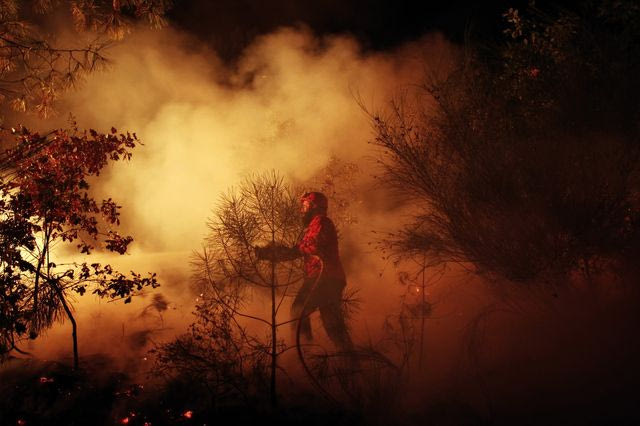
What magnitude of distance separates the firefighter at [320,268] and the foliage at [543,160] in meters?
1.08

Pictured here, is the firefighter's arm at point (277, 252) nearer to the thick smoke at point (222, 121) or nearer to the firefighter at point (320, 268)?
the firefighter at point (320, 268)

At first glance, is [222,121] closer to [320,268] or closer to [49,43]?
[49,43]

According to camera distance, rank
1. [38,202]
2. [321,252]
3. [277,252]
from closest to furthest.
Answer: [38,202], [277,252], [321,252]

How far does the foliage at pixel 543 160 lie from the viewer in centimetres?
494

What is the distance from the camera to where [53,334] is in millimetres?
6695

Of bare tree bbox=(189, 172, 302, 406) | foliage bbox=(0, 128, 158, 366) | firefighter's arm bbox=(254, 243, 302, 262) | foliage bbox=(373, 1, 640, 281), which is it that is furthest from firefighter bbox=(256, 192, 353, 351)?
foliage bbox=(0, 128, 158, 366)

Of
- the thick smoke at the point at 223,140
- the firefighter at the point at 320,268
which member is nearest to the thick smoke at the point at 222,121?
the thick smoke at the point at 223,140

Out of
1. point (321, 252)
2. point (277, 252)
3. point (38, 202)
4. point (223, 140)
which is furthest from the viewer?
point (223, 140)

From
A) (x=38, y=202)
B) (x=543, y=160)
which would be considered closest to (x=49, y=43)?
(x=38, y=202)

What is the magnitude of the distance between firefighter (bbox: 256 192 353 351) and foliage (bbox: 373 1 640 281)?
3.53 feet

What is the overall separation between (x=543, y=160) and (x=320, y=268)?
106 inches

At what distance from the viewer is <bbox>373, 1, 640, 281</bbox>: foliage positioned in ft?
16.2

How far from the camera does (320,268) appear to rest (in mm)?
5535

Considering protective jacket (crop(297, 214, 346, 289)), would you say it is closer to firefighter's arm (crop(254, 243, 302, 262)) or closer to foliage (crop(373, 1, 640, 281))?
firefighter's arm (crop(254, 243, 302, 262))
